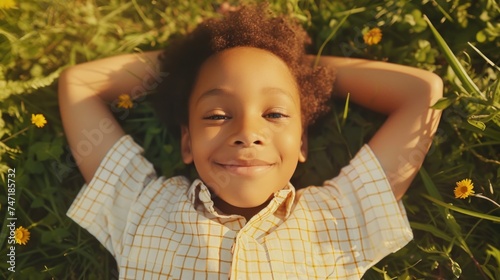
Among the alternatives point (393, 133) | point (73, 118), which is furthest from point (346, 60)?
point (73, 118)

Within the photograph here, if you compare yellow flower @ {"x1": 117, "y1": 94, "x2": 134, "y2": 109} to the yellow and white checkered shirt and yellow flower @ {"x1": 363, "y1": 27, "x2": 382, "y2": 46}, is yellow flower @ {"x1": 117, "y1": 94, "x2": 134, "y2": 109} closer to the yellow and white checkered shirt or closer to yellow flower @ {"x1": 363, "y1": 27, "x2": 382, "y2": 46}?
the yellow and white checkered shirt

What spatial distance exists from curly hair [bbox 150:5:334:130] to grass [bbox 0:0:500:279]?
184 millimetres

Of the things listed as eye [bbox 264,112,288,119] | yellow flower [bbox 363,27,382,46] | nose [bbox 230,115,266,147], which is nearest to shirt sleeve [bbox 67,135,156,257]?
nose [bbox 230,115,266,147]

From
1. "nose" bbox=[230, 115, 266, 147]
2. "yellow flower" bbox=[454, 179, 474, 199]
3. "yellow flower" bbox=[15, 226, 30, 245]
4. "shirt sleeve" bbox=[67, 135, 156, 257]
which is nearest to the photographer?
"nose" bbox=[230, 115, 266, 147]

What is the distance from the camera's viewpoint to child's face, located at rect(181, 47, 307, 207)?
2150 millimetres

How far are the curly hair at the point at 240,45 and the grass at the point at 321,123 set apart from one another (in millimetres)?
184

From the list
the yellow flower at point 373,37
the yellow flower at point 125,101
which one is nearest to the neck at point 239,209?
the yellow flower at point 125,101

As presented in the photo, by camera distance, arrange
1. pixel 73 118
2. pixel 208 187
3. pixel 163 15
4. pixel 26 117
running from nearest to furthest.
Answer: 1. pixel 208 187
2. pixel 73 118
3. pixel 26 117
4. pixel 163 15

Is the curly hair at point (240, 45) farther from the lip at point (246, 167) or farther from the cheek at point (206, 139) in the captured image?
the lip at point (246, 167)

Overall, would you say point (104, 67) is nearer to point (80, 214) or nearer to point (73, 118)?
point (73, 118)

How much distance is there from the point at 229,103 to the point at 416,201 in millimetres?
1167

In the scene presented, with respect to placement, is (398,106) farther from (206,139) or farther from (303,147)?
(206,139)

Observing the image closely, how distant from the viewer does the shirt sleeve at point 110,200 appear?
2.45m

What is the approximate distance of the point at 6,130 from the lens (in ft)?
8.78
